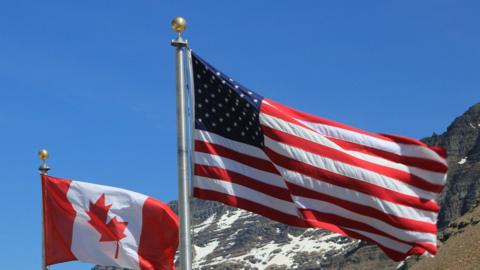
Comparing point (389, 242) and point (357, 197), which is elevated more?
point (357, 197)

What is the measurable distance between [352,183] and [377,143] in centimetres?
75

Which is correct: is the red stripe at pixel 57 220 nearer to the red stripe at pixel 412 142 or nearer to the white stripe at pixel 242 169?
the white stripe at pixel 242 169

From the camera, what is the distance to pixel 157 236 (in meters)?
19.1

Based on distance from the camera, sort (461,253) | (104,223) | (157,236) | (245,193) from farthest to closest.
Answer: (461,253)
(104,223)
(157,236)
(245,193)

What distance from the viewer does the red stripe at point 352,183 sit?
553 inches

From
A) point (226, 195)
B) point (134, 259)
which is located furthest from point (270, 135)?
point (134, 259)

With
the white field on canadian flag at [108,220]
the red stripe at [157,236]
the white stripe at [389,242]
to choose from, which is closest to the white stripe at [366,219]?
the white stripe at [389,242]

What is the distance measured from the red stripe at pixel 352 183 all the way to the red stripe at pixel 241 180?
0.46m

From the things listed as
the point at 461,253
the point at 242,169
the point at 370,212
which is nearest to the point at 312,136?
the point at 242,169

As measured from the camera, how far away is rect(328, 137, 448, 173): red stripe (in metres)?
14.0

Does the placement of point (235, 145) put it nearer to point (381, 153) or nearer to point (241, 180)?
point (241, 180)

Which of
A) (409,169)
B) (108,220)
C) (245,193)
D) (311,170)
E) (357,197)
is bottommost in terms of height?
(108,220)

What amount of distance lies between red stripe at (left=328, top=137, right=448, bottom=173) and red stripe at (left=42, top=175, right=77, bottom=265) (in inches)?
336

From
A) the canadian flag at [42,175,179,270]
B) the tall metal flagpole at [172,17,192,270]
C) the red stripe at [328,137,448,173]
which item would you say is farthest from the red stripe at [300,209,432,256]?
the canadian flag at [42,175,179,270]
